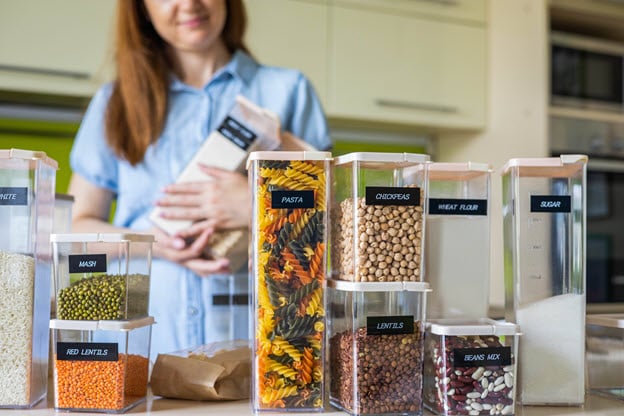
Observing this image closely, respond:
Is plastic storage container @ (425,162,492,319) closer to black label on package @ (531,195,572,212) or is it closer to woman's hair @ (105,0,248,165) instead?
black label on package @ (531,195,572,212)

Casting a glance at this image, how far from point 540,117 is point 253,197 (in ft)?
6.16

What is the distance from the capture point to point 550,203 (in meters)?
0.93

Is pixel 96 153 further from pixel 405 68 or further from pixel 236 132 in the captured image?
pixel 405 68

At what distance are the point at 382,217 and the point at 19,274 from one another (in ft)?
1.40

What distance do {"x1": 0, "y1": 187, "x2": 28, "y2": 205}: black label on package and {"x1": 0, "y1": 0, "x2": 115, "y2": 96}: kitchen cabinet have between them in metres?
1.15

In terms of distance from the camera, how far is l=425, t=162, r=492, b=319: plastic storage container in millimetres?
959

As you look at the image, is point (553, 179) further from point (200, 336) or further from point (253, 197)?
point (200, 336)

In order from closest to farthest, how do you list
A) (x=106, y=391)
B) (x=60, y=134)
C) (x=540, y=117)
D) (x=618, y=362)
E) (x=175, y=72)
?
(x=106, y=391), (x=618, y=362), (x=175, y=72), (x=60, y=134), (x=540, y=117)

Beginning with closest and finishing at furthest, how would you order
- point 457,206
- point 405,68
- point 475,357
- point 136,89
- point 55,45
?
point 475,357 → point 457,206 → point 136,89 → point 55,45 → point 405,68

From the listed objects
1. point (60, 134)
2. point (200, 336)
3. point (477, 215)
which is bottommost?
point (200, 336)

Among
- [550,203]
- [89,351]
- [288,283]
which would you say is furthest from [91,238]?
[550,203]

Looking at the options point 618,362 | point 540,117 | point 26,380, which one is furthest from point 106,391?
point 540,117

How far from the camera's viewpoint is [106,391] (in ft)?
2.86

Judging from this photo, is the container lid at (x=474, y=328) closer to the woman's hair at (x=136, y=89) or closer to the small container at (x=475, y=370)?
the small container at (x=475, y=370)
